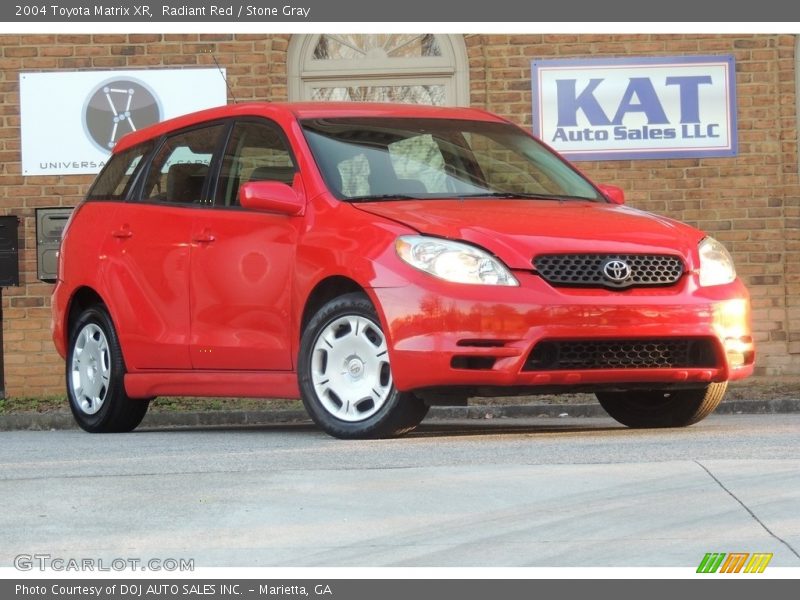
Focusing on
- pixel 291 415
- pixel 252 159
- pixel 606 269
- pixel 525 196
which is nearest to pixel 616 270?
pixel 606 269

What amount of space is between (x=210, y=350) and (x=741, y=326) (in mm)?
2784

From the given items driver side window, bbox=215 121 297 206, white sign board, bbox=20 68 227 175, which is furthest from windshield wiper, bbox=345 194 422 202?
white sign board, bbox=20 68 227 175

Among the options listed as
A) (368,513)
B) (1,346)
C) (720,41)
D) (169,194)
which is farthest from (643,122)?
(368,513)

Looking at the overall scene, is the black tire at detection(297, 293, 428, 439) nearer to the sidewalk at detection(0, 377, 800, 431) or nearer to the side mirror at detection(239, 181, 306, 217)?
the side mirror at detection(239, 181, 306, 217)

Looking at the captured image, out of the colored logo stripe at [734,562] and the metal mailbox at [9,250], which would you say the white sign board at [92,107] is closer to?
the metal mailbox at [9,250]

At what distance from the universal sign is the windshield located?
650 centimetres

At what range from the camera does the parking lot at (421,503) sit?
16.7ft

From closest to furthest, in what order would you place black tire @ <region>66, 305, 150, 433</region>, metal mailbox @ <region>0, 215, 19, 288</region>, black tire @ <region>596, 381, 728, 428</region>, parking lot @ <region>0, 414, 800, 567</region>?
1. parking lot @ <region>0, 414, 800, 567</region>
2. black tire @ <region>596, 381, 728, 428</region>
3. black tire @ <region>66, 305, 150, 433</region>
4. metal mailbox @ <region>0, 215, 19, 288</region>

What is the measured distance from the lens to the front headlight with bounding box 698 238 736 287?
8375mm

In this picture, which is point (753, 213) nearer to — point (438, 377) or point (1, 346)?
point (1, 346)

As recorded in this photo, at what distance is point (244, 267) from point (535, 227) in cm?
169

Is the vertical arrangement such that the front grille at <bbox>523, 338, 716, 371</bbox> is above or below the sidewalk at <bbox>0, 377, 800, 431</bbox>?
above

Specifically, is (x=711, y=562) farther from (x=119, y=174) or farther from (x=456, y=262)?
(x=119, y=174)

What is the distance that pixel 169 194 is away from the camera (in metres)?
9.88
